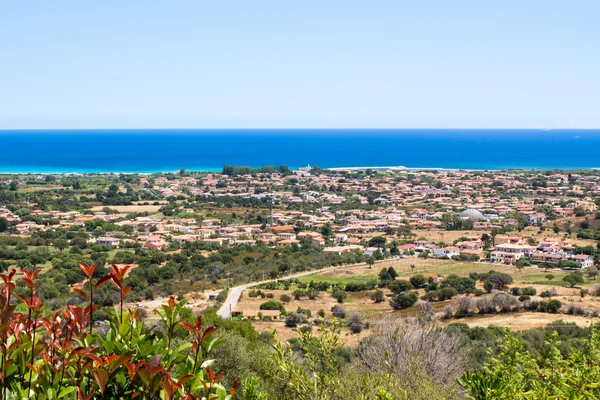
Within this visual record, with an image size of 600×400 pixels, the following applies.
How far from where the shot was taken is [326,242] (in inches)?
1654

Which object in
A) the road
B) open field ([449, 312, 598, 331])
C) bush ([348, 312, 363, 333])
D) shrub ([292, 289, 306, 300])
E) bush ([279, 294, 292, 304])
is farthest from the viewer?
shrub ([292, 289, 306, 300])

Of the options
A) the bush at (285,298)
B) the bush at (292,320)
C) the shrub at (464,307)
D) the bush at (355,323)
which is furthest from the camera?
the bush at (285,298)

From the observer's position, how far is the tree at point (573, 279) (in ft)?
91.5

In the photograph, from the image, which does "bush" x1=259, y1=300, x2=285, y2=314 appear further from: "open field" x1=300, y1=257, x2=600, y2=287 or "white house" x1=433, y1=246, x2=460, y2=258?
"white house" x1=433, y1=246, x2=460, y2=258

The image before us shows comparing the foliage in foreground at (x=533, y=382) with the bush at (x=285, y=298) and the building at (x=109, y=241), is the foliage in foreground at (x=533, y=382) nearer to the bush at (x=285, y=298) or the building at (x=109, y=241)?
the bush at (x=285, y=298)

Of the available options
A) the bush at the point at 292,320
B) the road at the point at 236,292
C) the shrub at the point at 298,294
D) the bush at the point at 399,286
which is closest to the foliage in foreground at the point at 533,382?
the road at the point at 236,292

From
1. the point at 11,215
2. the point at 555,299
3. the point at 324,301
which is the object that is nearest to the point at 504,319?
the point at 555,299

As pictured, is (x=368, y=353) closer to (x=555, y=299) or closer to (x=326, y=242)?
(x=555, y=299)

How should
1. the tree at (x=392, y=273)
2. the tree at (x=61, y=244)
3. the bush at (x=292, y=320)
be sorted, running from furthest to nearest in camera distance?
1. the tree at (x=61, y=244)
2. the tree at (x=392, y=273)
3. the bush at (x=292, y=320)

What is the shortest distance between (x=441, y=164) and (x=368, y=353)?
330 ft

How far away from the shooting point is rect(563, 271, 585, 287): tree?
27.9 m

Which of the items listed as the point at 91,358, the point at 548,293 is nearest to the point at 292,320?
the point at 548,293

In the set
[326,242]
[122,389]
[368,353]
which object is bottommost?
[326,242]

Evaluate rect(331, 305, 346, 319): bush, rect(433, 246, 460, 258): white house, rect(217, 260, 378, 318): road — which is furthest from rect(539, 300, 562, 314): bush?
rect(433, 246, 460, 258): white house
